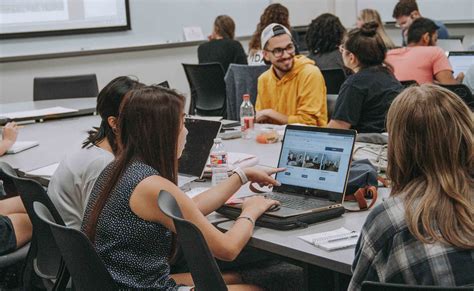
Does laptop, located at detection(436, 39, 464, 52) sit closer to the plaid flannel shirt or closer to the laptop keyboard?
the laptop keyboard

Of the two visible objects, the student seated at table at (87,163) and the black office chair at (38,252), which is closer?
the black office chair at (38,252)

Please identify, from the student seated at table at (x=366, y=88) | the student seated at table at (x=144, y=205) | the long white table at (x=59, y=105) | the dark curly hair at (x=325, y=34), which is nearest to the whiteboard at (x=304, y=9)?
the dark curly hair at (x=325, y=34)

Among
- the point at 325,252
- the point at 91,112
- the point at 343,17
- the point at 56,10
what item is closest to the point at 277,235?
the point at 325,252

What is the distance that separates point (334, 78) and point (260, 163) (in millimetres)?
2164

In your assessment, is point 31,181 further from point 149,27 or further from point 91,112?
point 149,27

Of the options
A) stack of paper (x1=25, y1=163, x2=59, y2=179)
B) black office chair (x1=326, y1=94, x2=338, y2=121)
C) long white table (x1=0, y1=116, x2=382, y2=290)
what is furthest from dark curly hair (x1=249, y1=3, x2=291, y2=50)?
stack of paper (x1=25, y1=163, x2=59, y2=179)

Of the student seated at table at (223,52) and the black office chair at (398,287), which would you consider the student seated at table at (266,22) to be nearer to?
the student seated at table at (223,52)

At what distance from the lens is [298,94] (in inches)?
175

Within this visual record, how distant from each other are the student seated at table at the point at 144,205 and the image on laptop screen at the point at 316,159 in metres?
0.34

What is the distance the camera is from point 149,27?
7.57 m

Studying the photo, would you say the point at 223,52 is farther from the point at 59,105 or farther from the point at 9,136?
the point at 9,136

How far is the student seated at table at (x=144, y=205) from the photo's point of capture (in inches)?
86.1

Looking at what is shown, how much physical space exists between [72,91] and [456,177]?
4.51 metres

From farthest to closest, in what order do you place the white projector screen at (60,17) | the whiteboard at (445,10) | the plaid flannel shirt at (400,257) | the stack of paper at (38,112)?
the whiteboard at (445,10) → the white projector screen at (60,17) → the stack of paper at (38,112) → the plaid flannel shirt at (400,257)
